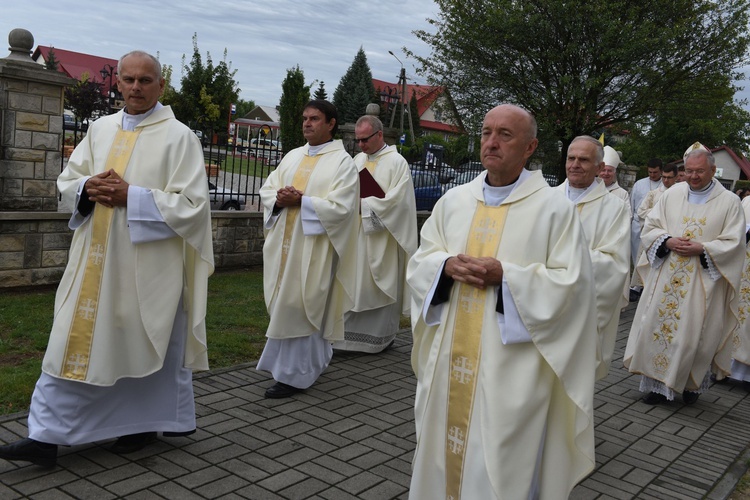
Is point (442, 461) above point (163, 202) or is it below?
below

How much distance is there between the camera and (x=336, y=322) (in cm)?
628

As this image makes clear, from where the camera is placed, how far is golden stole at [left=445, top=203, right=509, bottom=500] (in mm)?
3461

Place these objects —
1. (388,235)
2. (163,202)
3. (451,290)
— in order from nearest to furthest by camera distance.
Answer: (451,290) → (163,202) → (388,235)

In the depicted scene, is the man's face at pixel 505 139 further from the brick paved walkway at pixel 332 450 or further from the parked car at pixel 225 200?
the parked car at pixel 225 200

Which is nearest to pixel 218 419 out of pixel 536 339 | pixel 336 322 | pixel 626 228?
pixel 336 322

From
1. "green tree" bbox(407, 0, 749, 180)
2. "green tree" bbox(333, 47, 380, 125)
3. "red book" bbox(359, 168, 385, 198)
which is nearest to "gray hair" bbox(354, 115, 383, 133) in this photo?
"red book" bbox(359, 168, 385, 198)

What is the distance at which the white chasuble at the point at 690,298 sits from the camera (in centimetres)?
660

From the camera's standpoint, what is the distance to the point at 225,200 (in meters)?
11.2

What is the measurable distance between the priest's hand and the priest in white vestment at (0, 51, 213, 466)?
4.63 ft

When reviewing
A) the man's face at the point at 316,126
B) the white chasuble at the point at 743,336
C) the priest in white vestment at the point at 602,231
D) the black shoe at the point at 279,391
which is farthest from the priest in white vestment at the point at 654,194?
the black shoe at the point at 279,391

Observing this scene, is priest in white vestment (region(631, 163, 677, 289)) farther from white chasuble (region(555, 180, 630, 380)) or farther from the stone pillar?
the stone pillar

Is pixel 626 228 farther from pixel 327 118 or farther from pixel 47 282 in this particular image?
pixel 47 282

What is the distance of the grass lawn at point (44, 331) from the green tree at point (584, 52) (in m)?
10.5

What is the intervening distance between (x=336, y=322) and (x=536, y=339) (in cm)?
314
